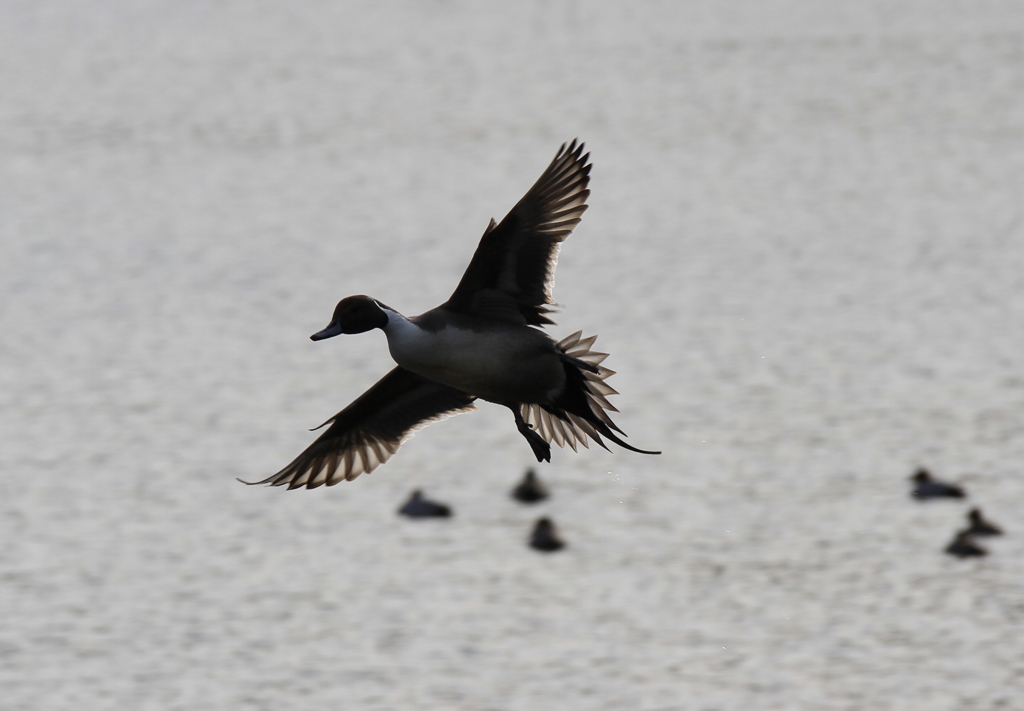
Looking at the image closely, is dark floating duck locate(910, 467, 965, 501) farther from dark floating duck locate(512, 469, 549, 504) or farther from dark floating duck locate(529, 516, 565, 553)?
dark floating duck locate(512, 469, 549, 504)

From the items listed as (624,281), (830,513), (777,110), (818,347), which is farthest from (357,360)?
(777,110)

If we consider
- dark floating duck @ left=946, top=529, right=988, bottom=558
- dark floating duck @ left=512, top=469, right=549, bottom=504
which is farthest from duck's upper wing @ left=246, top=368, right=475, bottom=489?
dark floating duck @ left=512, top=469, right=549, bottom=504

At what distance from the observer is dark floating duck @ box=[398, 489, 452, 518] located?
990 inches

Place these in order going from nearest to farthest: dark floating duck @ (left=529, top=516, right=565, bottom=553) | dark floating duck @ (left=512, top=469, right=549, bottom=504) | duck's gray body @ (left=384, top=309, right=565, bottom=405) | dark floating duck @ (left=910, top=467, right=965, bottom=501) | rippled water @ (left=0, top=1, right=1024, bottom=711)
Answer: duck's gray body @ (left=384, top=309, right=565, bottom=405) → rippled water @ (left=0, top=1, right=1024, bottom=711) → dark floating duck @ (left=529, top=516, right=565, bottom=553) → dark floating duck @ (left=910, top=467, right=965, bottom=501) → dark floating duck @ (left=512, top=469, right=549, bottom=504)

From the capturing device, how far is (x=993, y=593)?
869 inches

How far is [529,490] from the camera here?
85.4ft

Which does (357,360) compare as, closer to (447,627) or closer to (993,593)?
(447,627)

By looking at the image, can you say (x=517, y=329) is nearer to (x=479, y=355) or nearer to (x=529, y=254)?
(x=479, y=355)

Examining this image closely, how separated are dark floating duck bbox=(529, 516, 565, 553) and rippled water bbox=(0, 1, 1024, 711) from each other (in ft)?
0.77

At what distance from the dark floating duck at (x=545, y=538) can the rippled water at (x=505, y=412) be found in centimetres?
23

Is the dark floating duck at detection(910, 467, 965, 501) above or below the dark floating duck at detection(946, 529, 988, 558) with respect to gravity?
above

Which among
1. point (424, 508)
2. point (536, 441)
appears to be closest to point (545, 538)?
point (424, 508)

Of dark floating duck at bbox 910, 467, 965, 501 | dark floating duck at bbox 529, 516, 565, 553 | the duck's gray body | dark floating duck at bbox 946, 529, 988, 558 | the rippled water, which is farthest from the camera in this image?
dark floating duck at bbox 910, 467, 965, 501

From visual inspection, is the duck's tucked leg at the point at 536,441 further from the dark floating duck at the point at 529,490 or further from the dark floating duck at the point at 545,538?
the dark floating duck at the point at 529,490
